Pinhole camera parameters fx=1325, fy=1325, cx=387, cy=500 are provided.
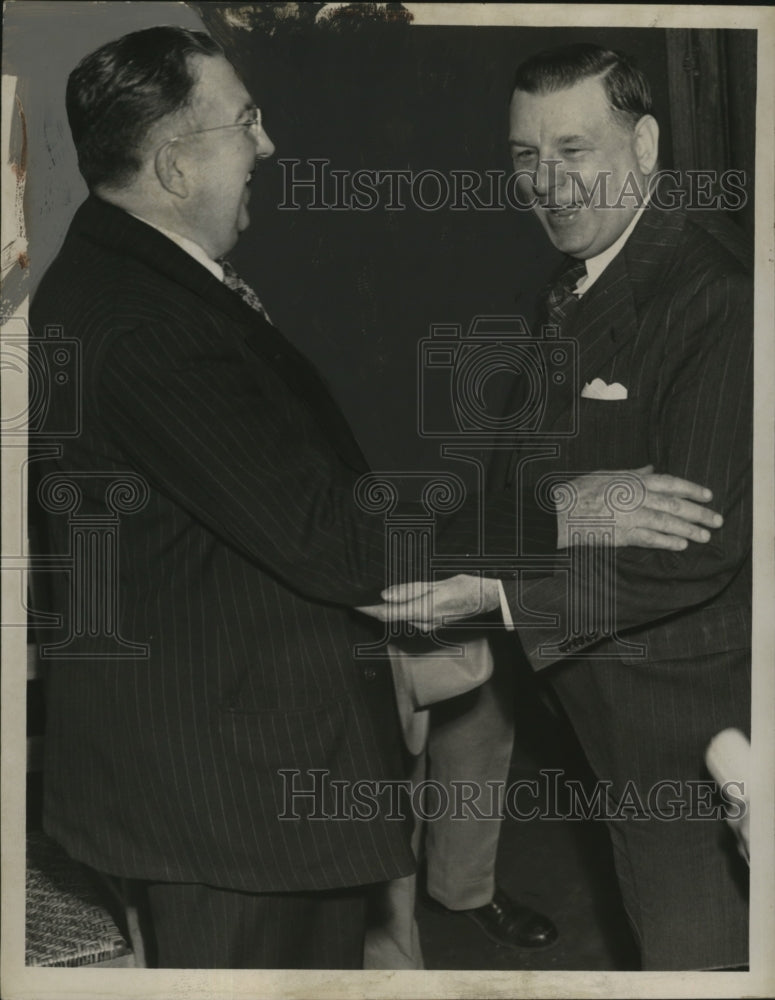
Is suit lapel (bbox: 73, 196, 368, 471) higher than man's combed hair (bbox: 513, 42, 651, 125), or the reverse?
man's combed hair (bbox: 513, 42, 651, 125)

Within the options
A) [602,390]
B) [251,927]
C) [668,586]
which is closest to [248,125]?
[602,390]

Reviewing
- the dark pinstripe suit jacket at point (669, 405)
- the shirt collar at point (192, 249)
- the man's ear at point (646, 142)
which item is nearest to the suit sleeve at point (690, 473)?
the dark pinstripe suit jacket at point (669, 405)

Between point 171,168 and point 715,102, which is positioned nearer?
point 171,168

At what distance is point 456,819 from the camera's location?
2.37 metres

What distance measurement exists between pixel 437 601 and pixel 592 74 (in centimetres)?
96

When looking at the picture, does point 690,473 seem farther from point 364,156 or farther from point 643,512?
point 364,156

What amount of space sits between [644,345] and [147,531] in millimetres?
917

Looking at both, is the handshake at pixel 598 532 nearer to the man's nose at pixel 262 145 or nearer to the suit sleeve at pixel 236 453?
the suit sleeve at pixel 236 453

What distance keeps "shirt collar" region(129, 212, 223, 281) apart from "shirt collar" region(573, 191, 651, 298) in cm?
63

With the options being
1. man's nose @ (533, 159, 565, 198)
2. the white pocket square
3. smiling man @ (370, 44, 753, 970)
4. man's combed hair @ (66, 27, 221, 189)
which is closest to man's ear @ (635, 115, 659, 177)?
smiling man @ (370, 44, 753, 970)

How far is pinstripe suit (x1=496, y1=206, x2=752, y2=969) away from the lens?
2309 mm

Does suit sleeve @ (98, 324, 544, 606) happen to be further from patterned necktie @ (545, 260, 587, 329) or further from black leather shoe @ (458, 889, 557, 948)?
black leather shoe @ (458, 889, 557, 948)

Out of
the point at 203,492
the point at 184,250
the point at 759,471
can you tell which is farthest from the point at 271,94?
the point at 759,471

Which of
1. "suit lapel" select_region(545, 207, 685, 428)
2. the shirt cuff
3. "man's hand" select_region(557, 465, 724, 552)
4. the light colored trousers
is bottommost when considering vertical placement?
the light colored trousers
